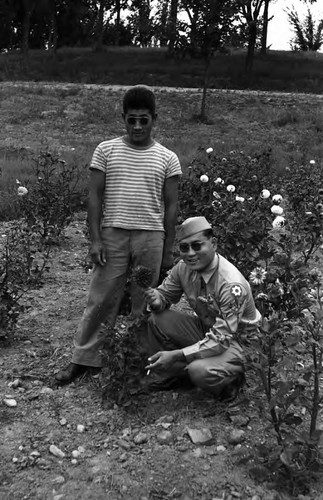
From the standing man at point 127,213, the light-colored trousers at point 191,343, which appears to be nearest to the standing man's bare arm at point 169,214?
the standing man at point 127,213

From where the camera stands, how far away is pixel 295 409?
10.4 feet

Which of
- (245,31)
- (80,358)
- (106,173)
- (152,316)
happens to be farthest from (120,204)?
(245,31)

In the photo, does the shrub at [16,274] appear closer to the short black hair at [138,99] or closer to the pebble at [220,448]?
the short black hair at [138,99]

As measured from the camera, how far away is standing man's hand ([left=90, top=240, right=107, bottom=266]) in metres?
3.29

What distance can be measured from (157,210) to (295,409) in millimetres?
1209

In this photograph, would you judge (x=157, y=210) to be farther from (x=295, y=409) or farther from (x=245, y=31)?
(x=245, y=31)

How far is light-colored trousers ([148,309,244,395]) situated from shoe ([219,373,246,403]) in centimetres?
4

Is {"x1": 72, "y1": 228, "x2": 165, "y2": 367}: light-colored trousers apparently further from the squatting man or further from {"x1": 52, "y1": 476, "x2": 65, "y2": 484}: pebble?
{"x1": 52, "y1": 476, "x2": 65, "y2": 484}: pebble

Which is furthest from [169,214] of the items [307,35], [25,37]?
[307,35]

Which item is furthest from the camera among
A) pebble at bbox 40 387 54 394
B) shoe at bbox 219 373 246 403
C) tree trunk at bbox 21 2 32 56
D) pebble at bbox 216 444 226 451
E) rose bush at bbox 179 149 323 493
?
tree trunk at bbox 21 2 32 56

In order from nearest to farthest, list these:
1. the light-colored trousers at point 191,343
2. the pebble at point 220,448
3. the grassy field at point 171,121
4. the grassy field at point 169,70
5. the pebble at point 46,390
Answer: the pebble at point 220,448 < the light-colored trousers at point 191,343 < the pebble at point 46,390 < the grassy field at point 171,121 < the grassy field at point 169,70

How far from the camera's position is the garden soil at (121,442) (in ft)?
8.46

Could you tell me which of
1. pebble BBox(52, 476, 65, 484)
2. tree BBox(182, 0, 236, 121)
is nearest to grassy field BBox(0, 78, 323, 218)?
tree BBox(182, 0, 236, 121)

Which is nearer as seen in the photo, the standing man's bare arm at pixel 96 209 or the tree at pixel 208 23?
the standing man's bare arm at pixel 96 209
